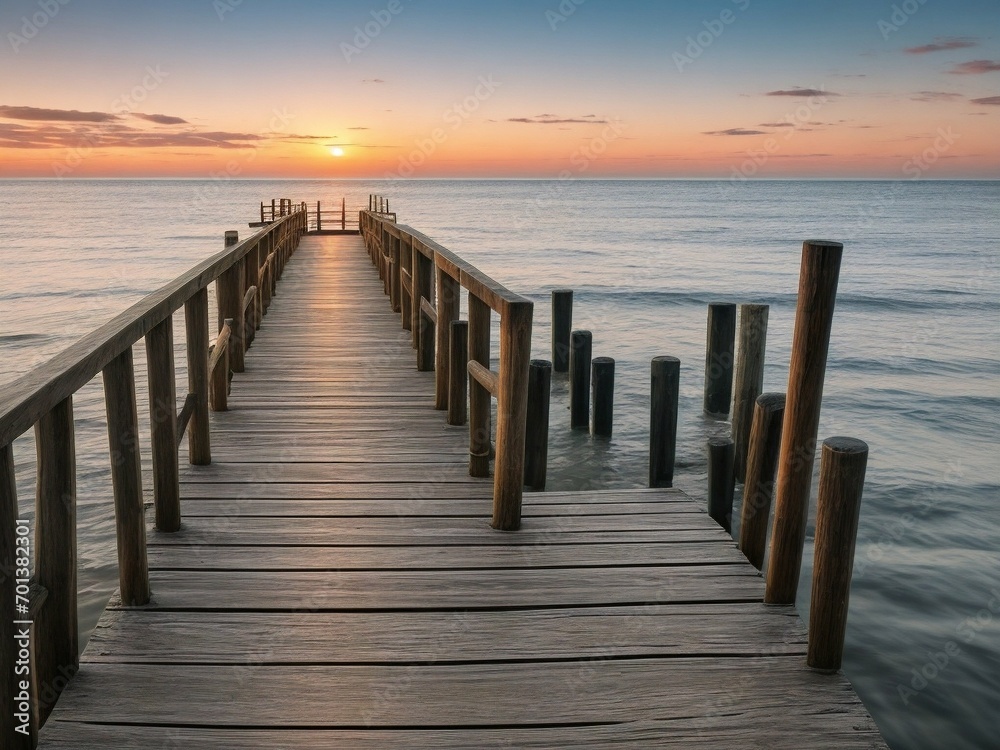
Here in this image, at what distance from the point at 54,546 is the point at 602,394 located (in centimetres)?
686

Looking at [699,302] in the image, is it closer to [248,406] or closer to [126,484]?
[248,406]

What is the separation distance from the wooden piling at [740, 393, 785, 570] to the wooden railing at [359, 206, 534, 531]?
1.10m

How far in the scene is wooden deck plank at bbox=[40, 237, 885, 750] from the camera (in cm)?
251

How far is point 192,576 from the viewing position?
346 centimetres

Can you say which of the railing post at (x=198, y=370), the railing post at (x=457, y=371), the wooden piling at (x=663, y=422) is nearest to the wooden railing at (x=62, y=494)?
the railing post at (x=198, y=370)

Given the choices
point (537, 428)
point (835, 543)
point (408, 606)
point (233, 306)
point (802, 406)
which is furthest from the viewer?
point (233, 306)

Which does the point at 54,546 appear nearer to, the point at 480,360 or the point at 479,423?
the point at 479,423

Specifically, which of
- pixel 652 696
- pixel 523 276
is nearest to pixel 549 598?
pixel 652 696

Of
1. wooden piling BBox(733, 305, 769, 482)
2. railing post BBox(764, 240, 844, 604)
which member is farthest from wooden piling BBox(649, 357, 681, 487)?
railing post BBox(764, 240, 844, 604)

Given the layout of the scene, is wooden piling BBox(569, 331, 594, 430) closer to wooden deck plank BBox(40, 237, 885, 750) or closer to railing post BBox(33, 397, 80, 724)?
wooden deck plank BBox(40, 237, 885, 750)

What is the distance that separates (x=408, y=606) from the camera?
10.6ft

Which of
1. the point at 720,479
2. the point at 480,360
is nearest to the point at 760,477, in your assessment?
the point at 720,479

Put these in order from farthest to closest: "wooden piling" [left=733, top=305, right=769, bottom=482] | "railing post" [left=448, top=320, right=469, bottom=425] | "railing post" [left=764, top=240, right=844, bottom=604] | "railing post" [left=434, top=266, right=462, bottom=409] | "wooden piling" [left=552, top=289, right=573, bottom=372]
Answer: "wooden piling" [left=552, top=289, right=573, bottom=372] < "wooden piling" [left=733, top=305, right=769, bottom=482] < "railing post" [left=434, top=266, right=462, bottom=409] < "railing post" [left=448, top=320, right=469, bottom=425] < "railing post" [left=764, top=240, right=844, bottom=604]

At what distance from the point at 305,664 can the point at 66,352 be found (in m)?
1.28
